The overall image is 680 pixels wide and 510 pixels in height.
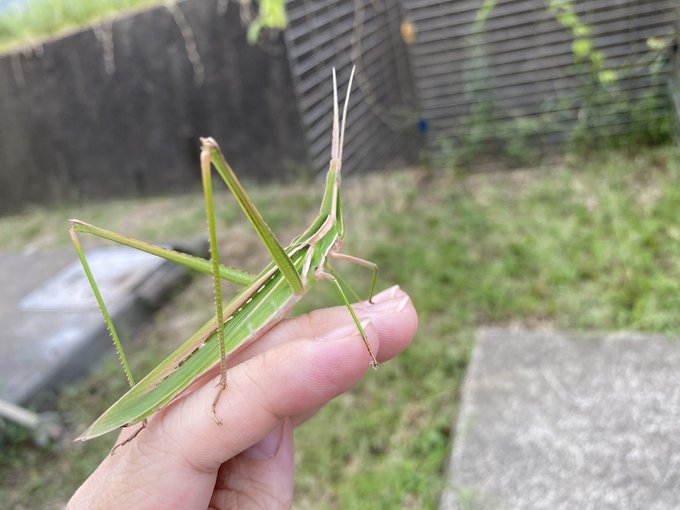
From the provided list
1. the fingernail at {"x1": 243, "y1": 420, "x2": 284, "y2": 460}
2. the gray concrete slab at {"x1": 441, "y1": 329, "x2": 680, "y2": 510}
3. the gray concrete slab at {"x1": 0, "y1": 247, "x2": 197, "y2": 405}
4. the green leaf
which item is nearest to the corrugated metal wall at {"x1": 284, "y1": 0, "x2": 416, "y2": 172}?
the green leaf

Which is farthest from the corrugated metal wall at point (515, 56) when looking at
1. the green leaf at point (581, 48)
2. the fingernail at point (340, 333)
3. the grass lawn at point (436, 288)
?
the fingernail at point (340, 333)

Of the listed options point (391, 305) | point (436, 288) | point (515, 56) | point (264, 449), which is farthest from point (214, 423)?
point (515, 56)

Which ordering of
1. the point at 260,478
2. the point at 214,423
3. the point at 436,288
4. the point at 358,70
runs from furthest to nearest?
the point at 358,70
the point at 436,288
the point at 260,478
the point at 214,423

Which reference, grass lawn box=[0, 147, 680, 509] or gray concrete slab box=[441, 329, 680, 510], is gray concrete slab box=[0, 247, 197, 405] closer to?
grass lawn box=[0, 147, 680, 509]

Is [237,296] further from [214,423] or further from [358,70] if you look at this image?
[358,70]

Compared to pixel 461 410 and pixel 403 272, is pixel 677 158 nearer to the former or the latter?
pixel 403 272
